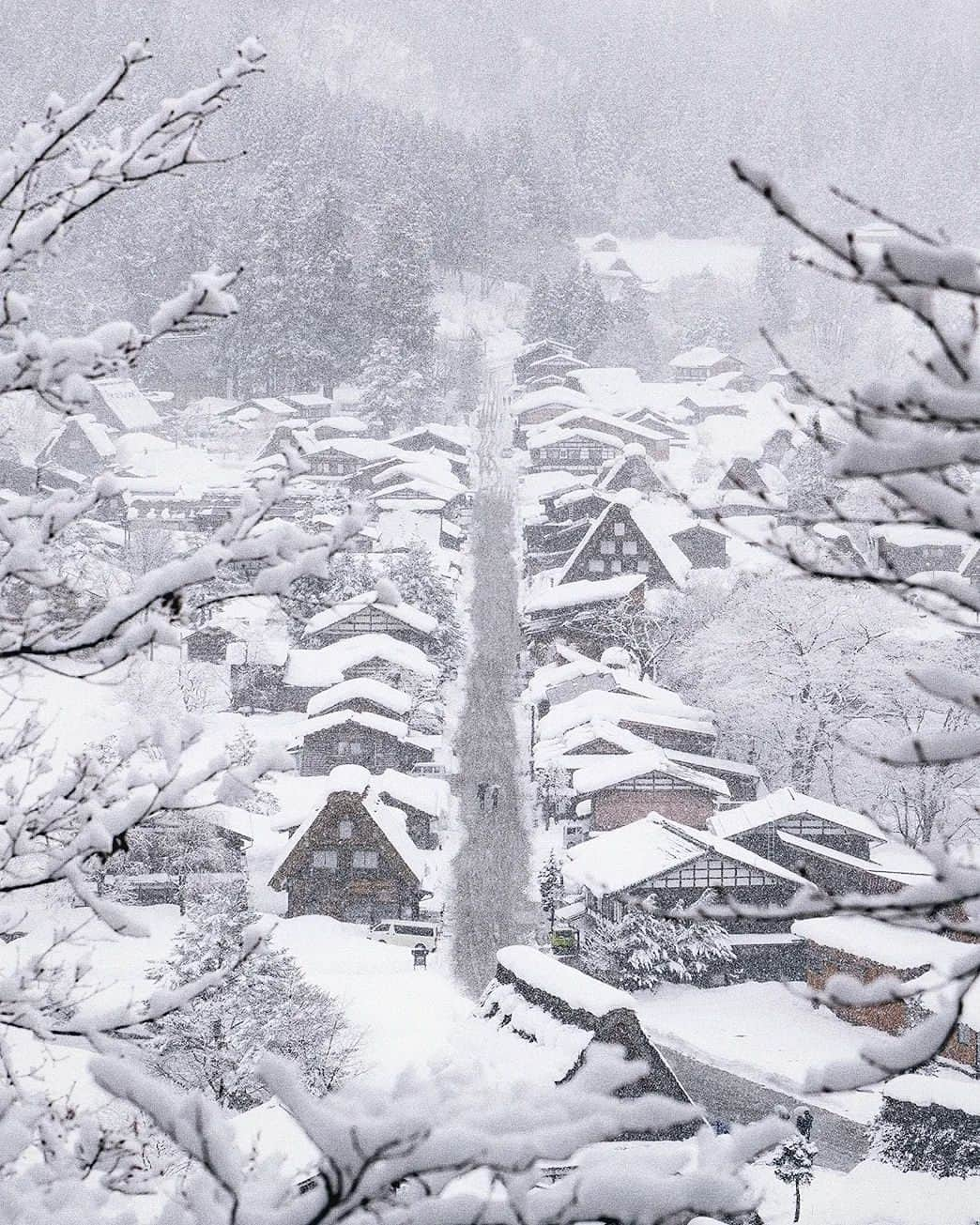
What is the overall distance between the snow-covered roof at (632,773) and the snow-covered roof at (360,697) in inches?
171

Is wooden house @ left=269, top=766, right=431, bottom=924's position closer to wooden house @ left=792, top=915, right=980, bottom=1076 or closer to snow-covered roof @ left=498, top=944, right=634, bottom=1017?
snow-covered roof @ left=498, top=944, right=634, bottom=1017

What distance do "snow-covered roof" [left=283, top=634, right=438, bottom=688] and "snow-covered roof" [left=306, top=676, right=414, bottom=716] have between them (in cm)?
79

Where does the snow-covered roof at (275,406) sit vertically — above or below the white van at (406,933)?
above

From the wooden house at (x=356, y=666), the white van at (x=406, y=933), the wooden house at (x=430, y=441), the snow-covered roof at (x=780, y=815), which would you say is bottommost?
the white van at (x=406, y=933)

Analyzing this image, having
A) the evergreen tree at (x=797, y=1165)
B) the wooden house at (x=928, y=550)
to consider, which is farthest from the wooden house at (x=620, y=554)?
the evergreen tree at (x=797, y=1165)

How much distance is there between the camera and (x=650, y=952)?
1808 centimetres

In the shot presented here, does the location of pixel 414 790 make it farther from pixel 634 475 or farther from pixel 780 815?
pixel 634 475

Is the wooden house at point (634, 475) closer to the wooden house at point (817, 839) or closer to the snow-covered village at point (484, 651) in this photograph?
the snow-covered village at point (484, 651)

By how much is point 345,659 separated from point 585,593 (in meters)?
6.57

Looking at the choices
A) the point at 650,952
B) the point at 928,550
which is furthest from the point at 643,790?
the point at 928,550

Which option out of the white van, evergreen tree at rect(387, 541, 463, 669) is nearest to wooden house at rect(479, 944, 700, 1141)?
the white van

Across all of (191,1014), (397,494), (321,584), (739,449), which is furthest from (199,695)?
(739,449)

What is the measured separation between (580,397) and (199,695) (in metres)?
24.5

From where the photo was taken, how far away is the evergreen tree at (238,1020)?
1223cm
